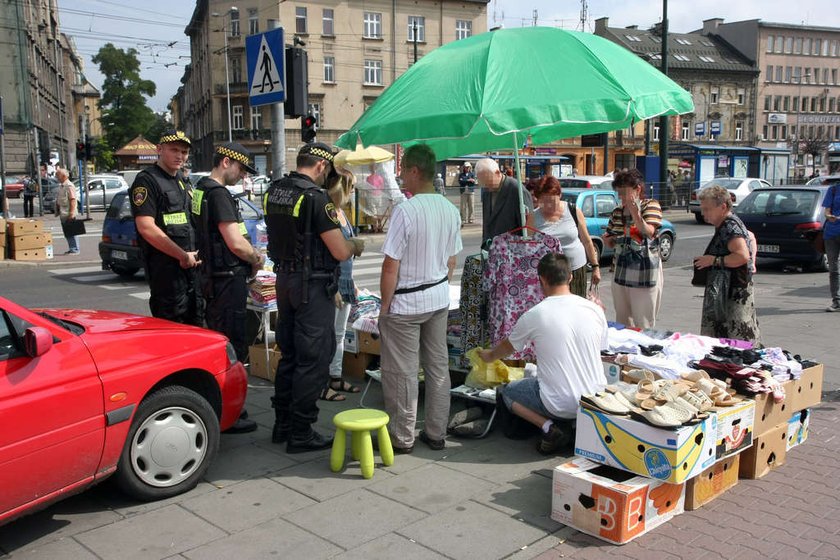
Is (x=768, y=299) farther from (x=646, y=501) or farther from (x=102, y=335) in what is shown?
(x=102, y=335)

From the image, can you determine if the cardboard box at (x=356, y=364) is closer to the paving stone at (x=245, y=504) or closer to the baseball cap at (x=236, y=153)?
the baseball cap at (x=236, y=153)

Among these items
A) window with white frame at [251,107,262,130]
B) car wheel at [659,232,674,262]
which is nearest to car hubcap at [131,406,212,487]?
car wheel at [659,232,674,262]

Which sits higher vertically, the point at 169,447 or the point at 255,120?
the point at 255,120

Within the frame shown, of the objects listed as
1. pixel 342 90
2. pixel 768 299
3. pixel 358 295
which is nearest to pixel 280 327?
pixel 358 295

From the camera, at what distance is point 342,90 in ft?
183

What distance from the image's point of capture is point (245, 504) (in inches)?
163

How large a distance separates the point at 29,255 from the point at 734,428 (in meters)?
15.7

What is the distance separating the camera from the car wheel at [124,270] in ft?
43.7

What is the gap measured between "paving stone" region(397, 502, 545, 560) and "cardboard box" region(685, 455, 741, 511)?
0.92 meters

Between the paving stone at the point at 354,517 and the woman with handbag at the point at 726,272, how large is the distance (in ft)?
10.4

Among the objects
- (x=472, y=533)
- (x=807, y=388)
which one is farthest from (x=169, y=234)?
(x=807, y=388)

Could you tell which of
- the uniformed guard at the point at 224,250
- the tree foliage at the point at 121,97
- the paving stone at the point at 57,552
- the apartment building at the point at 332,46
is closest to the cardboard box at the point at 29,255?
the uniformed guard at the point at 224,250

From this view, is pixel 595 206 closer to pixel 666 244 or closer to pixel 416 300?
pixel 666 244

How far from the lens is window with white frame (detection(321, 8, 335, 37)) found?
5512 cm
